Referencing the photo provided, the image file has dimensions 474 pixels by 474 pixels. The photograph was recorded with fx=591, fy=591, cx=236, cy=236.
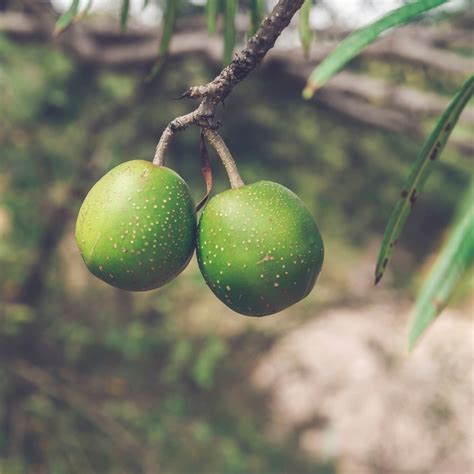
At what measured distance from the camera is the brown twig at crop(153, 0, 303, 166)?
2.54 feet

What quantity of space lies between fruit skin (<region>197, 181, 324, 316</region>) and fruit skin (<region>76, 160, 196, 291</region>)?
53 millimetres

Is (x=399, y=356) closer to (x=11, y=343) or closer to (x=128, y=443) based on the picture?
(x=128, y=443)

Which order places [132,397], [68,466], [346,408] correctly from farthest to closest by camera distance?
1. [346,408]
2. [132,397]
3. [68,466]

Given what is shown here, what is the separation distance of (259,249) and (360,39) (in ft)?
1.15

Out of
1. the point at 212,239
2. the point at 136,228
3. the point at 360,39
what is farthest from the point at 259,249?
the point at 360,39

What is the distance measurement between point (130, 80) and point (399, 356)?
3.02 metres

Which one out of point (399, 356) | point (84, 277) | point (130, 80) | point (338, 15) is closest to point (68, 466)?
point (84, 277)

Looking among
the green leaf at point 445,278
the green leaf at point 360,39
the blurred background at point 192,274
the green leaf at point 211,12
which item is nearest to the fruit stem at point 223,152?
the green leaf at point 360,39

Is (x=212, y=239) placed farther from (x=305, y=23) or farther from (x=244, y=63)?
(x=305, y=23)

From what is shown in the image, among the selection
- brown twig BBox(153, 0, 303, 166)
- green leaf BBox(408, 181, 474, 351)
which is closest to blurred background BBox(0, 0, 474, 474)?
brown twig BBox(153, 0, 303, 166)

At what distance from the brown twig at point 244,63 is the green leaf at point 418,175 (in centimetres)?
26

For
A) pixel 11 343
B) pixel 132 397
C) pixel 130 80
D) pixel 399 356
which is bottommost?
pixel 399 356

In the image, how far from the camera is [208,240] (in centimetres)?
100

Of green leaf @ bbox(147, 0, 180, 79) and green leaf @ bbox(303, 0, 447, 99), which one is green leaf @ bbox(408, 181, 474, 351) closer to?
green leaf @ bbox(303, 0, 447, 99)
